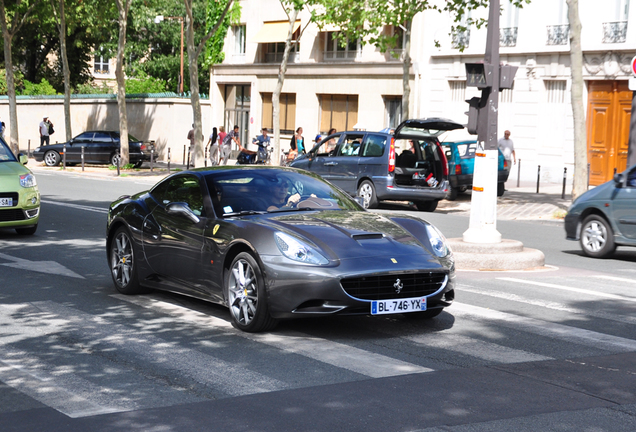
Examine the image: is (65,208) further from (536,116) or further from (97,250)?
(536,116)

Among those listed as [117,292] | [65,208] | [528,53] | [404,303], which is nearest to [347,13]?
[528,53]

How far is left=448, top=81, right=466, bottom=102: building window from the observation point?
35.9 metres

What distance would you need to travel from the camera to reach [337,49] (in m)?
42.1

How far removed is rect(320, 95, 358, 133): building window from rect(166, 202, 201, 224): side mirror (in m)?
33.0

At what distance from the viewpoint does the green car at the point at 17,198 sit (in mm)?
13867

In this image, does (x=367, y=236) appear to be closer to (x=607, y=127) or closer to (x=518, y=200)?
(x=518, y=200)

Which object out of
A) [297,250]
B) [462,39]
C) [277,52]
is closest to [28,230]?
[297,250]

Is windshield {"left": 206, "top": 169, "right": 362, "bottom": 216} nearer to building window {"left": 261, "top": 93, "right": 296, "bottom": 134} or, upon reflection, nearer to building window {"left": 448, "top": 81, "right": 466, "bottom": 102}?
building window {"left": 448, "top": 81, "right": 466, "bottom": 102}

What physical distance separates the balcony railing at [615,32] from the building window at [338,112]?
44.2ft

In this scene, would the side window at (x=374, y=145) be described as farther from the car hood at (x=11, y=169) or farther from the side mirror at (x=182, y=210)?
the side mirror at (x=182, y=210)

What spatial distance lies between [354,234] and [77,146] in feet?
105

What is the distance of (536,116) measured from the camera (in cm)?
3244

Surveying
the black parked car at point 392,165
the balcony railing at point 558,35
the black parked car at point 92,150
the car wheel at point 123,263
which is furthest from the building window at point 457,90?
the car wheel at point 123,263

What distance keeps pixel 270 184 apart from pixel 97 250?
516 cm
